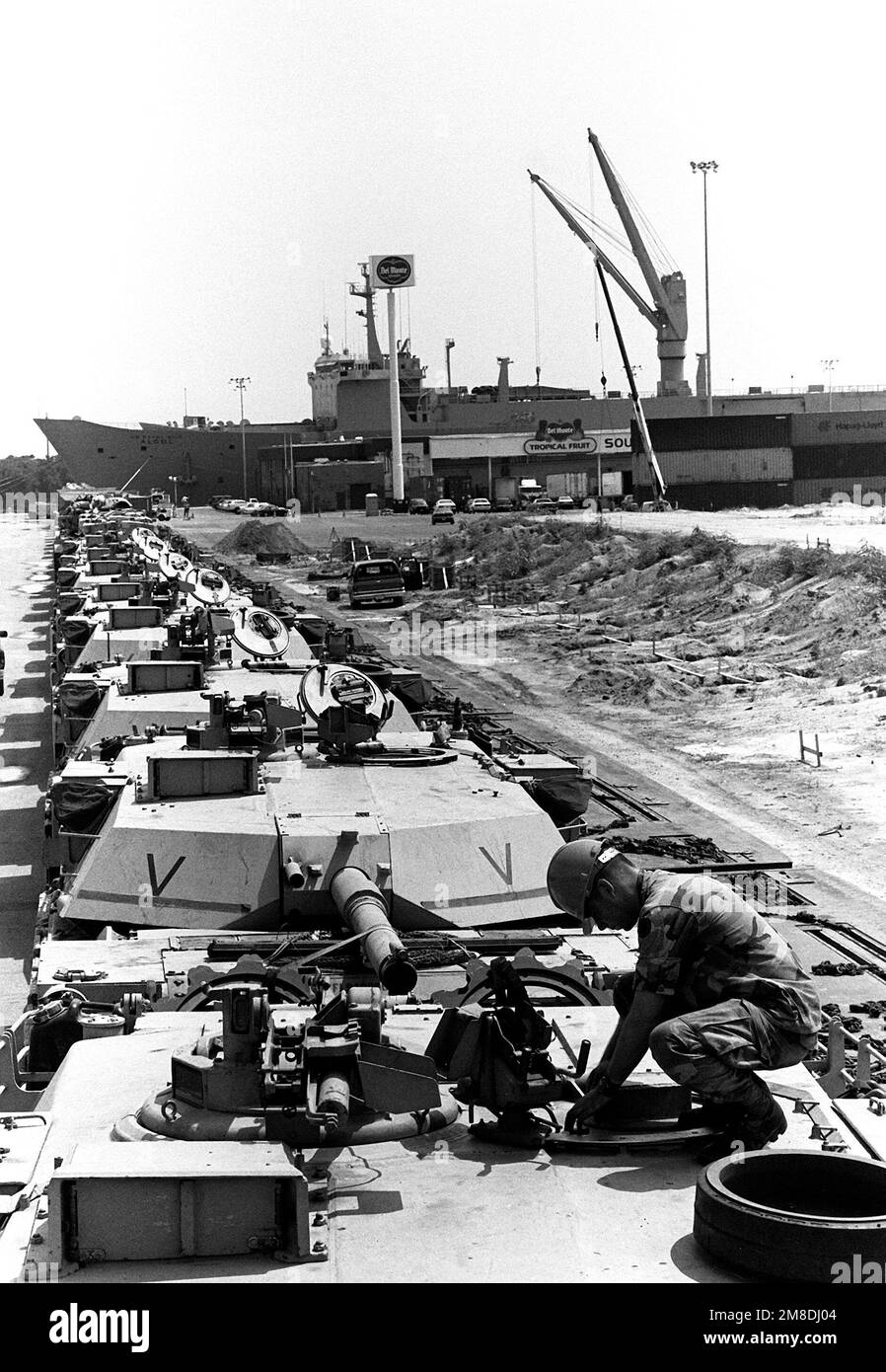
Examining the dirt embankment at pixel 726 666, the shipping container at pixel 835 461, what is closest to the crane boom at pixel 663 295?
the shipping container at pixel 835 461

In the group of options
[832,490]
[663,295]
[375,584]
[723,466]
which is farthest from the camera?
[663,295]

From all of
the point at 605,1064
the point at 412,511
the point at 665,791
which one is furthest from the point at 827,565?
the point at 412,511

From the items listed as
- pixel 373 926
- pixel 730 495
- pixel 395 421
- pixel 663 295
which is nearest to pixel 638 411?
pixel 730 495

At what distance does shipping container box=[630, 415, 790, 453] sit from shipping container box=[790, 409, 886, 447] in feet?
4.15

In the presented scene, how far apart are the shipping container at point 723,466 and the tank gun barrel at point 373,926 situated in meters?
84.1

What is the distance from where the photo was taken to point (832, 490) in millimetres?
97375

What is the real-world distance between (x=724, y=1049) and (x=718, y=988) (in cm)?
35

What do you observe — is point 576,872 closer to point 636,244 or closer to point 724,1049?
point 724,1049

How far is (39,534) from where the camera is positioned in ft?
361

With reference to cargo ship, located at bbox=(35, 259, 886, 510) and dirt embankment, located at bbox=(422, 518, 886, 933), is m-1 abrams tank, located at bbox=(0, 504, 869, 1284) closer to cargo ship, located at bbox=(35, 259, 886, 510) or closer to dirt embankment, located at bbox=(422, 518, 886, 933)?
dirt embankment, located at bbox=(422, 518, 886, 933)

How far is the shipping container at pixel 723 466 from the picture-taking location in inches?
3777

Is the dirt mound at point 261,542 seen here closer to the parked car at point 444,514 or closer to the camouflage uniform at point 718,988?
the parked car at point 444,514

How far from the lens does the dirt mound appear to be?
279 ft
